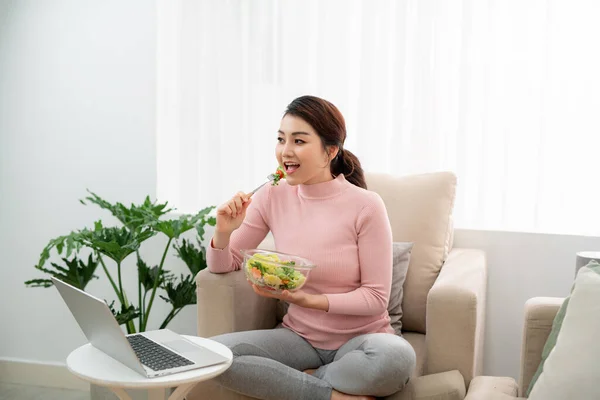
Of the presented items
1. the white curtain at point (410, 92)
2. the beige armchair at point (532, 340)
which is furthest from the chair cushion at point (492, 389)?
the white curtain at point (410, 92)

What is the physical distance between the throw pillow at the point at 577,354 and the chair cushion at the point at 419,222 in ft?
2.80

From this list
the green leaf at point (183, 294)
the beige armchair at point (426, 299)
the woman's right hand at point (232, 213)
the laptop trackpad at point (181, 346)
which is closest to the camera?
the laptop trackpad at point (181, 346)

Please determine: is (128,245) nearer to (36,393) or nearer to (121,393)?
(121,393)

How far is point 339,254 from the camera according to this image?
2244mm

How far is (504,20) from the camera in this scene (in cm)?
290

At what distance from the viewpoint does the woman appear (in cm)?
201

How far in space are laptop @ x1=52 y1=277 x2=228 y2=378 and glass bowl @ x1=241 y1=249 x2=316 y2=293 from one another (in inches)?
9.9

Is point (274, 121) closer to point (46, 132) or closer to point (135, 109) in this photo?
point (135, 109)

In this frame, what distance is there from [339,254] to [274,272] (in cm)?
32

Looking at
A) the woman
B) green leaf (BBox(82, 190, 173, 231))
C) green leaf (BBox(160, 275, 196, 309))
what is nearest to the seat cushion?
the woman

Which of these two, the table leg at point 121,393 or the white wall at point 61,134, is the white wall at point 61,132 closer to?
the white wall at point 61,134

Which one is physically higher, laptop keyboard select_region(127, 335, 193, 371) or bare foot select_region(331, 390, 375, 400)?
laptop keyboard select_region(127, 335, 193, 371)

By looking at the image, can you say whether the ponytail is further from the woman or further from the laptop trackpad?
the laptop trackpad

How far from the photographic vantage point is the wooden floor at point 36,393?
3283mm
